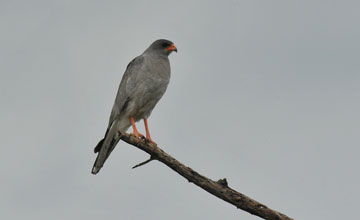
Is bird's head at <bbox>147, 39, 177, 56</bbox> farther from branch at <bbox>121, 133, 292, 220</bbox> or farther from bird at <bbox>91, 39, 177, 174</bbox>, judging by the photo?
branch at <bbox>121, 133, 292, 220</bbox>

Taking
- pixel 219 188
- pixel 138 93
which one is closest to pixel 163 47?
pixel 138 93

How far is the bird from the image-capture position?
Answer: 11.4 m

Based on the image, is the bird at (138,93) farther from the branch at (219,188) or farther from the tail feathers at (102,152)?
the branch at (219,188)

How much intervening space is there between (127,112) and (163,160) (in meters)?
2.93

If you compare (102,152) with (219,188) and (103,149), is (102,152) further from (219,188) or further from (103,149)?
(219,188)

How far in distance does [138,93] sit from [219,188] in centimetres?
368

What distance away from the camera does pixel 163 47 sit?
1254cm

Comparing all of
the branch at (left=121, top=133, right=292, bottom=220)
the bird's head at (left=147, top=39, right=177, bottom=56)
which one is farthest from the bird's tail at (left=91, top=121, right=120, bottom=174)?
the bird's head at (left=147, top=39, right=177, bottom=56)

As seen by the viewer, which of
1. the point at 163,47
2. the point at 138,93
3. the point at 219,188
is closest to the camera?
the point at 219,188

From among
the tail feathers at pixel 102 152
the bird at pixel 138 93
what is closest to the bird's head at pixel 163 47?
the bird at pixel 138 93

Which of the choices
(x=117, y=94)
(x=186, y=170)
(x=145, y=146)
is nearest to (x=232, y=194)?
(x=186, y=170)

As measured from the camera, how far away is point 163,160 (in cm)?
883

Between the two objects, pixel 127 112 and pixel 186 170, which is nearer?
pixel 186 170

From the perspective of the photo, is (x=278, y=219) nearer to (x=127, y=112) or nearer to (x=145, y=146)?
(x=145, y=146)
